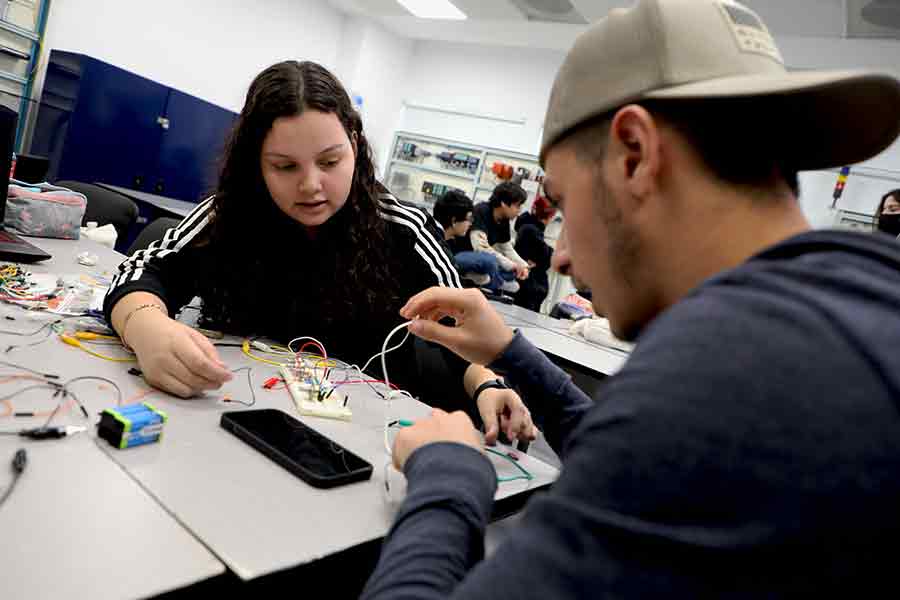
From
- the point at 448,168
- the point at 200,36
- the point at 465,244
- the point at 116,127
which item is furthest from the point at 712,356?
the point at 448,168

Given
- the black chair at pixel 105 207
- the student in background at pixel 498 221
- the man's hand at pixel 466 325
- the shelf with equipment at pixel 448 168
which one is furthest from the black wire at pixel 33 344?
the shelf with equipment at pixel 448 168

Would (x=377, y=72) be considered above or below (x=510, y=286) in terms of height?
above

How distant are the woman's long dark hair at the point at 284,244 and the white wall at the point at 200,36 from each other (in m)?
4.39

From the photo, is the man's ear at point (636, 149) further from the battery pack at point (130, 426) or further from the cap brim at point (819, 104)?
the battery pack at point (130, 426)

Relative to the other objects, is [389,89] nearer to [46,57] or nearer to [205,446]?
[46,57]

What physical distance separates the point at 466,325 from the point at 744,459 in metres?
0.78

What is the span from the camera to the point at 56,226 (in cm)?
210

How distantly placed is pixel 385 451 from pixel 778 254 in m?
0.68

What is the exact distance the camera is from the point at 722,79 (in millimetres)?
517

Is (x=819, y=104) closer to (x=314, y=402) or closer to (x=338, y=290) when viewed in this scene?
(x=314, y=402)

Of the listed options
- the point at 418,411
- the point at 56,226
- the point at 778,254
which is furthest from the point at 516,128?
the point at 778,254

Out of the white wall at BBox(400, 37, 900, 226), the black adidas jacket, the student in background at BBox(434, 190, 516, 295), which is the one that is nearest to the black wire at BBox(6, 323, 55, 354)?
the black adidas jacket

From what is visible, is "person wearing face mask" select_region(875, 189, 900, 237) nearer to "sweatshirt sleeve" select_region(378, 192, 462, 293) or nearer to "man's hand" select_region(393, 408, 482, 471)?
"sweatshirt sleeve" select_region(378, 192, 462, 293)

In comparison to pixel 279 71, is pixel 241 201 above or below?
below
